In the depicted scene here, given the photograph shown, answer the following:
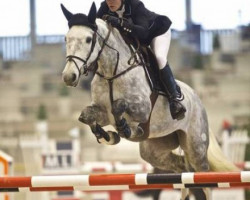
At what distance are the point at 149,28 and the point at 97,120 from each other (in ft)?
2.28

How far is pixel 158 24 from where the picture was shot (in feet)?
22.2

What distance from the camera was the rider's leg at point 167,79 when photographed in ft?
22.1

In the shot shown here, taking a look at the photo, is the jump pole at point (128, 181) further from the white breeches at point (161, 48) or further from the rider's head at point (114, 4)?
the rider's head at point (114, 4)

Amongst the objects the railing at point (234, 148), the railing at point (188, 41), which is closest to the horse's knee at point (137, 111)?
the railing at point (234, 148)

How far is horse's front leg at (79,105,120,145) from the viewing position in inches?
251

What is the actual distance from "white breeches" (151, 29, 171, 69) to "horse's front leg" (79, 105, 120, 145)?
1.82ft

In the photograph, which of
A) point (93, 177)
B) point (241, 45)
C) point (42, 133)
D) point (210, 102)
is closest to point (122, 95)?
point (93, 177)

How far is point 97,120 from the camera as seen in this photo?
6410 mm

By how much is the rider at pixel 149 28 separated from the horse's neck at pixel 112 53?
0.07m

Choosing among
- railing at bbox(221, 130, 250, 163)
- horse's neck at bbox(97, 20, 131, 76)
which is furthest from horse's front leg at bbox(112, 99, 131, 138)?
railing at bbox(221, 130, 250, 163)

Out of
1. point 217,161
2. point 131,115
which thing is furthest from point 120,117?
point 217,161

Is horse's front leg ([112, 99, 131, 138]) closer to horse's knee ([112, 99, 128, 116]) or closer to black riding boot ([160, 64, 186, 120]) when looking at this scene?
horse's knee ([112, 99, 128, 116])

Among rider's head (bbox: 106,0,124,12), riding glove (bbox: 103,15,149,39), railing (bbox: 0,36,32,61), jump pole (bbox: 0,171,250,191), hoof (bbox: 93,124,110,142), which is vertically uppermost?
rider's head (bbox: 106,0,124,12)

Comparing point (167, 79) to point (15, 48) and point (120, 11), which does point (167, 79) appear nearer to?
point (120, 11)
